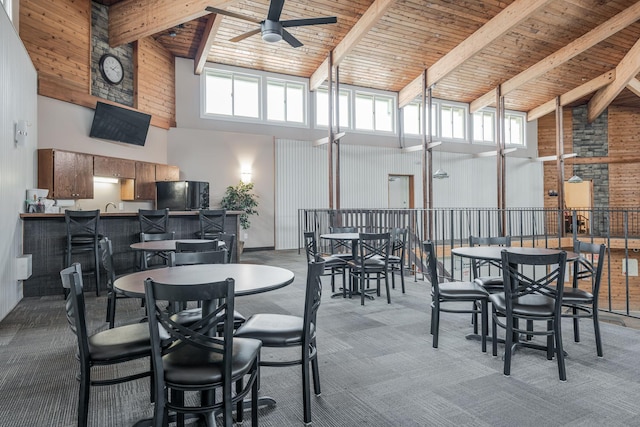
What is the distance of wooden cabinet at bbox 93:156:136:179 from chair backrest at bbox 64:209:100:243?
2356 millimetres

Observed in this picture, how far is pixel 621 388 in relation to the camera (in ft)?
7.93

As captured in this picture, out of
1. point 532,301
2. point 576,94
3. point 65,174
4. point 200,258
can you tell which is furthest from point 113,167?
point 576,94

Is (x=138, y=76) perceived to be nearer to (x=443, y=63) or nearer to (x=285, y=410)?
(x=443, y=63)

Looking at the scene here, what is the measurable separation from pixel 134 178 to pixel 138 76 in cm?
219

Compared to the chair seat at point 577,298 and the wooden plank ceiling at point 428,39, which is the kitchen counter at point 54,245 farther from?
the chair seat at point 577,298

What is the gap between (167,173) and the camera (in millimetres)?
8953

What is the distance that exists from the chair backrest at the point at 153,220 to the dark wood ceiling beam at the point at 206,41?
164 inches

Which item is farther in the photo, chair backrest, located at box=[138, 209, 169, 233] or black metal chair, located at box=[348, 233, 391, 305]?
chair backrest, located at box=[138, 209, 169, 233]

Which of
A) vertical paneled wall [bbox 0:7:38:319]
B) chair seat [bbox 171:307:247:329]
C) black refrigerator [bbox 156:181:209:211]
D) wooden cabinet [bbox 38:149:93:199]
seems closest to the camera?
chair seat [bbox 171:307:247:329]

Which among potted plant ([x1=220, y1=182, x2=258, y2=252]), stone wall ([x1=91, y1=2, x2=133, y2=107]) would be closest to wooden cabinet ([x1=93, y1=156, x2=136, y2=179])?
stone wall ([x1=91, y1=2, x2=133, y2=107])

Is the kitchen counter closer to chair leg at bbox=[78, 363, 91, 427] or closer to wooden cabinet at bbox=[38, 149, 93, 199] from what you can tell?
wooden cabinet at bbox=[38, 149, 93, 199]

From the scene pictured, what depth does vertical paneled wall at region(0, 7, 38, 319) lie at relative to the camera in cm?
413

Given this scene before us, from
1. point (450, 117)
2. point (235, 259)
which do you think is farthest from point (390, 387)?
point (450, 117)

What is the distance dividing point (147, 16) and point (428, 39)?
621 centimetres
